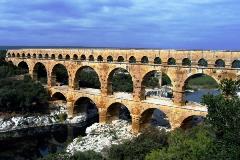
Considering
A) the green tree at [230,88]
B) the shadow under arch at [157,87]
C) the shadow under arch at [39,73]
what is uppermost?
the green tree at [230,88]

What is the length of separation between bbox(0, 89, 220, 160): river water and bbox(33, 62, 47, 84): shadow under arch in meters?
11.9

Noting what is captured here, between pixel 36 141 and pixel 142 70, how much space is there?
538 inches

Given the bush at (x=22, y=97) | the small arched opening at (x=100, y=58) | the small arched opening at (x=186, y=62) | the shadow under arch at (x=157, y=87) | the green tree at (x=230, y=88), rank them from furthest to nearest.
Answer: the shadow under arch at (x=157, y=87) → the bush at (x=22, y=97) → the small arched opening at (x=100, y=58) → the small arched opening at (x=186, y=62) → the green tree at (x=230, y=88)

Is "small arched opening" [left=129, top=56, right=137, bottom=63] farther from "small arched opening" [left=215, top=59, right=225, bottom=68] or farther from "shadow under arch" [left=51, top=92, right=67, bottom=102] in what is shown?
"shadow under arch" [left=51, top=92, right=67, bottom=102]

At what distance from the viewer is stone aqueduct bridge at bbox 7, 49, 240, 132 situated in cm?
3344

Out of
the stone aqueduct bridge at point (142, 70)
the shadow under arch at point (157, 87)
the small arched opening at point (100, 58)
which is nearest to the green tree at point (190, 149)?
the stone aqueduct bridge at point (142, 70)

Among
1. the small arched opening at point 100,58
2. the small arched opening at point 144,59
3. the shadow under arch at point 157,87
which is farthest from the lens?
the shadow under arch at point 157,87

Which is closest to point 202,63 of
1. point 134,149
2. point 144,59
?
point 144,59

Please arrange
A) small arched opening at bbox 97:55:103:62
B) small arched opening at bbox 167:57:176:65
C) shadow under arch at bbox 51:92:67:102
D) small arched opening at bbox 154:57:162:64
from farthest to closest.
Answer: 1. shadow under arch at bbox 51:92:67:102
2. small arched opening at bbox 97:55:103:62
3. small arched opening at bbox 154:57:162:64
4. small arched opening at bbox 167:57:176:65

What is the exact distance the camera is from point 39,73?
59.2 m

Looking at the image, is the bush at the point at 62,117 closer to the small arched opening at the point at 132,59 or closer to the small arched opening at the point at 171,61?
the small arched opening at the point at 132,59

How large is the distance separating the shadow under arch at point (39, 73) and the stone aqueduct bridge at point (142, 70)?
224 inches

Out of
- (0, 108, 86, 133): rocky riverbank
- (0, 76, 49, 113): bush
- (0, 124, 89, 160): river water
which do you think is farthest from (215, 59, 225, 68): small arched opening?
(0, 76, 49, 113): bush

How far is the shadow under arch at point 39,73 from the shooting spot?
56.3 m
